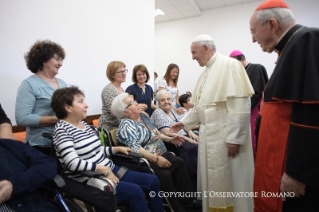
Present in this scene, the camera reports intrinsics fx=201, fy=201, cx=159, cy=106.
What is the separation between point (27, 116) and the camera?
1516 mm

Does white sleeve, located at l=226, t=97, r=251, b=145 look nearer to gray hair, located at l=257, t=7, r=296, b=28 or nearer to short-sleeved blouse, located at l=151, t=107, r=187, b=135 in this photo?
gray hair, located at l=257, t=7, r=296, b=28

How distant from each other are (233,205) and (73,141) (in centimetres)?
143

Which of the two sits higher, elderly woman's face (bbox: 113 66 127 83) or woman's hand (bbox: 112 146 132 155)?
elderly woman's face (bbox: 113 66 127 83)

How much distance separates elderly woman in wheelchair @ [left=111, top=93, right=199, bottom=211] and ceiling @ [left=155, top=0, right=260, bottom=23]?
16.6ft

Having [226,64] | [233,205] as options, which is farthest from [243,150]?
[226,64]

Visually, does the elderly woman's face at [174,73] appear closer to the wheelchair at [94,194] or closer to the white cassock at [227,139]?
the white cassock at [227,139]

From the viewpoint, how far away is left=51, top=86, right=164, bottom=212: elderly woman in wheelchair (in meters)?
1.37

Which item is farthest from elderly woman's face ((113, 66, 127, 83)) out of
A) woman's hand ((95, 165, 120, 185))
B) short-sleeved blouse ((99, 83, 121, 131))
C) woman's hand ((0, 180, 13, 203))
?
woman's hand ((0, 180, 13, 203))

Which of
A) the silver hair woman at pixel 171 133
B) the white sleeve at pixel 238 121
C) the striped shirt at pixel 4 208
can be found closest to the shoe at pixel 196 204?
the silver hair woman at pixel 171 133

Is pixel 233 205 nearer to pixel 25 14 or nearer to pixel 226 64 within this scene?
pixel 226 64

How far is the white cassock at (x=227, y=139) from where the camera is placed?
1.66 metres

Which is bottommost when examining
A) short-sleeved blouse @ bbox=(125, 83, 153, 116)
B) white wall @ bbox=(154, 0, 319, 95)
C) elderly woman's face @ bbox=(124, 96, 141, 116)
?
elderly woman's face @ bbox=(124, 96, 141, 116)

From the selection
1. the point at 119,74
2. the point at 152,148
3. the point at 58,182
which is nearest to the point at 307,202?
the point at 58,182

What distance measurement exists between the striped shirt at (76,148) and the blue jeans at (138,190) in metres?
0.22
